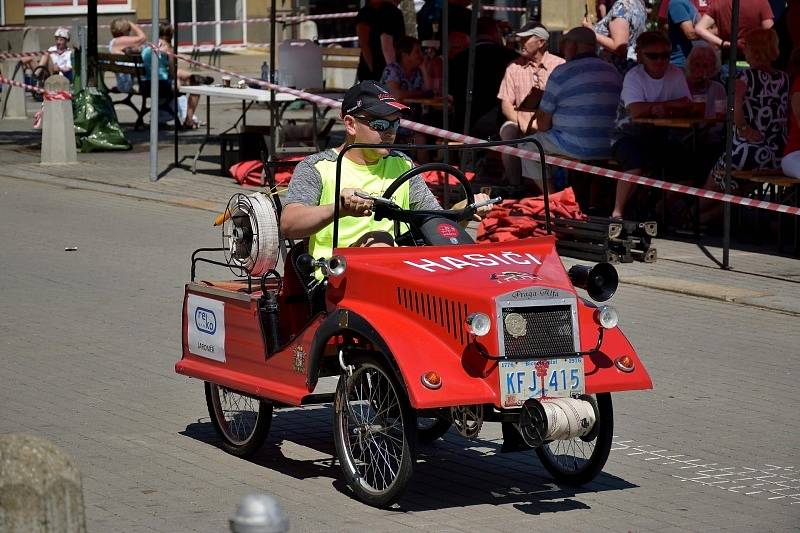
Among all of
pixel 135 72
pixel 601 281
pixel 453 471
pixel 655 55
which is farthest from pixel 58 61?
pixel 601 281

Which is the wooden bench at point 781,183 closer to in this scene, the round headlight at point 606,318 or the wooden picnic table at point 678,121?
the wooden picnic table at point 678,121

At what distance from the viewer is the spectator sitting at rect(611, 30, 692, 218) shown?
14.2 m

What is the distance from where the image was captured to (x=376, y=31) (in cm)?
1883

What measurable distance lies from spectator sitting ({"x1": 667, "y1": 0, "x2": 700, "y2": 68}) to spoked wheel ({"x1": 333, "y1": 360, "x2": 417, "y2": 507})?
1087 centimetres

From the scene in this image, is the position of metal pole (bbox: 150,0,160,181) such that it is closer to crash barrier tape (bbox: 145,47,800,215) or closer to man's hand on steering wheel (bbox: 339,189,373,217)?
crash barrier tape (bbox: 145,47,800,215)

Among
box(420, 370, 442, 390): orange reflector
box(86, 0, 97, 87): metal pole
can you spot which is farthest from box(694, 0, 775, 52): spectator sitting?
box(420, 370, 442, 390): orange reflector

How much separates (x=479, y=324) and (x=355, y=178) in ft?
4.49

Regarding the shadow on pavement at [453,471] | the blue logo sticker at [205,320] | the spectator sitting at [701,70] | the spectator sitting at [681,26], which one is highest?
the spectator sitting at [681,26]

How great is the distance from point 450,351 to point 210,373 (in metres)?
1.67

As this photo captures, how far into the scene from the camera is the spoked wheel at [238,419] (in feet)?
24.1

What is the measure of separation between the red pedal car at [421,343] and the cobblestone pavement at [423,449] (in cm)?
27

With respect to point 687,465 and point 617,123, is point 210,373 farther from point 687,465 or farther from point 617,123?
point 617,123

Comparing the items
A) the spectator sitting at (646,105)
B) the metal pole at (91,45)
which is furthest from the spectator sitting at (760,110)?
the metal pole at (91,45)

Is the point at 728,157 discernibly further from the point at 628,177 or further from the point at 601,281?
the point at 601,281
